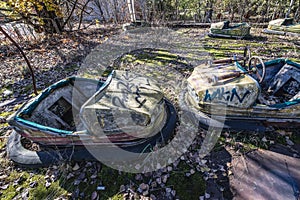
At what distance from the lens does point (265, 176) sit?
6.53ft

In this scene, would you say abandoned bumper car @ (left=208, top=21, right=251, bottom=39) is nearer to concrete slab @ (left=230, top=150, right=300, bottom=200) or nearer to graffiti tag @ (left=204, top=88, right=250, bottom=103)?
graffiti tag @ (left=204, top=88, right=250, bottom=103)

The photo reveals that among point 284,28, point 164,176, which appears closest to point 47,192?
point 164,176

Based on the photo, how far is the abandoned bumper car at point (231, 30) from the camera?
6.63m

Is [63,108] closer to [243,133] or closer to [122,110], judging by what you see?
[122,110]

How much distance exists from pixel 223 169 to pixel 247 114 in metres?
0.77

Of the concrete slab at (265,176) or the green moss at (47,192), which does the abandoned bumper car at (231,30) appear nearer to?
the concrete slab at (265,176)

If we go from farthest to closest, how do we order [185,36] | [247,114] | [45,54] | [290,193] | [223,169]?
[185,36] → [45,54] → [247,114] → [223,169] → [290,193]

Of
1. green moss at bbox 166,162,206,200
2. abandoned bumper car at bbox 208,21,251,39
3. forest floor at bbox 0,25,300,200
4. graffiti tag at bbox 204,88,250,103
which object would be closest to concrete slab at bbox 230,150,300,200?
forest floor at bbox 0,25,300,200

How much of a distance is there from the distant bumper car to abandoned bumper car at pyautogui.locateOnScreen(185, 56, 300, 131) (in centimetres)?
546

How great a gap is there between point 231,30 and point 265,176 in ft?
19.7

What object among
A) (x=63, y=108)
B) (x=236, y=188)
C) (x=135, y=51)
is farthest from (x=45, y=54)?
(x=236, y=188)

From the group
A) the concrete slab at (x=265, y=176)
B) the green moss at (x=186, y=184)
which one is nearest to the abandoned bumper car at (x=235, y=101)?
the concrete slab at (x=265, y=176)

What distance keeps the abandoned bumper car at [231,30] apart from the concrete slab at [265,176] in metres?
5.64

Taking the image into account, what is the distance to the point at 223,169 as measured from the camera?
211cm
